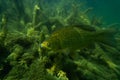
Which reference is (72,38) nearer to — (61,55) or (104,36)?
(104,36)

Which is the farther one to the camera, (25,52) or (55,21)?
(55,21)

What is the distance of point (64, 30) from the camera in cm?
338

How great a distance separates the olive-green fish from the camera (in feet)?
11.0

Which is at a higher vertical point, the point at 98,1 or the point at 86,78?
the point at 98,1

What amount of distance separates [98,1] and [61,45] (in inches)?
1056

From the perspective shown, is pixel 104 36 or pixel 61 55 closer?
pixel 104 36

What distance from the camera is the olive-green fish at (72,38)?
11.0 feet

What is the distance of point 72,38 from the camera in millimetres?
3369

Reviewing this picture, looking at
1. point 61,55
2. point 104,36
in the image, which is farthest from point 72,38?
point 61,55

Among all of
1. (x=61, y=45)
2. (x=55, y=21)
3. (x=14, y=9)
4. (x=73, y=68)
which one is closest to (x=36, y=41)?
(x=73, y=68)

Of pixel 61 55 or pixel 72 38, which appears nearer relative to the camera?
pixel 72 38

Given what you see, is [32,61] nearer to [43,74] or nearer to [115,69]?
[43,74]

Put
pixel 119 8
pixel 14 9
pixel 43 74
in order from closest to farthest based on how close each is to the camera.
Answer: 1. pixel 43 74
2. pixel 14 9
3. pixel 119 8

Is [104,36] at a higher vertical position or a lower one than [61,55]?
higher
